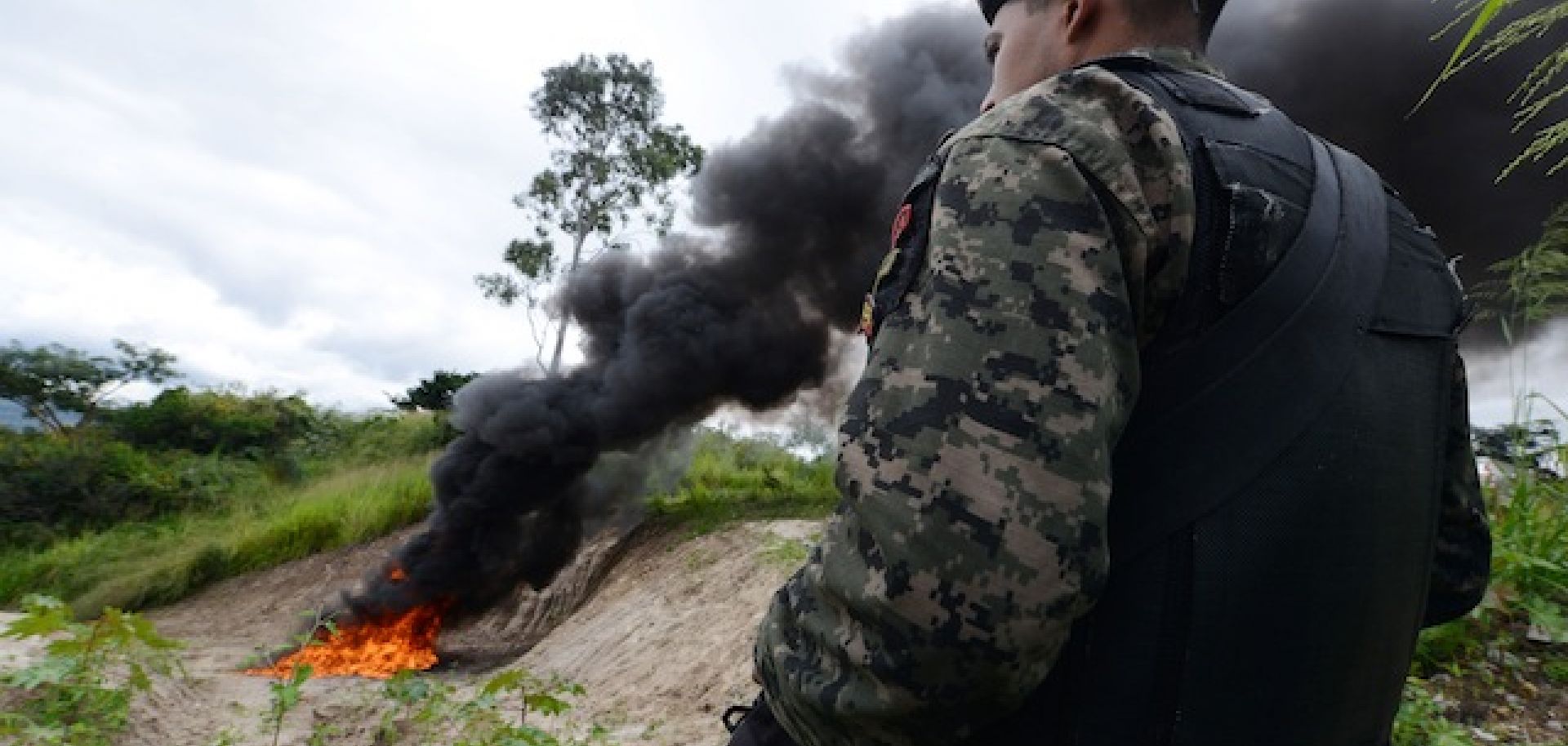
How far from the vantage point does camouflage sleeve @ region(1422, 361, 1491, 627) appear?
54.1 inches

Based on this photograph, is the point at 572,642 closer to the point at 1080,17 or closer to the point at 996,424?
the point at 1080,17

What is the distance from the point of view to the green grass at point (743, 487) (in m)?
9.80

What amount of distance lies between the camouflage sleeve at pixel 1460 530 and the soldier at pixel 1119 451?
12.1 inches

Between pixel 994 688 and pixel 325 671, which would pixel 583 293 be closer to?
pixel 325 671

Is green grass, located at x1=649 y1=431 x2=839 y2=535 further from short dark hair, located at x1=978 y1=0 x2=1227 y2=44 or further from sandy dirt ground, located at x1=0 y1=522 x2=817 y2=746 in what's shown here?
short dark hair, located at x1=978 y1=0 x2=1227 y2=44

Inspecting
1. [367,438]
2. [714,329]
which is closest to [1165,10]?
[714,329]

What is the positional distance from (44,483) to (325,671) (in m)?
9.31

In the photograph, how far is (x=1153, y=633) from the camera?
99 centimetres

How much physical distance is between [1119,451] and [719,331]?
31.3ft

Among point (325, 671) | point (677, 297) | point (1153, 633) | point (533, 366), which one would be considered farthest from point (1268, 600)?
point (533, 366)

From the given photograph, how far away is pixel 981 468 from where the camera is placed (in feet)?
3.01

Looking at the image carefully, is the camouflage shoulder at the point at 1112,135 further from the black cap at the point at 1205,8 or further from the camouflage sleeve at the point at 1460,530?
the camouflage sleeve at the point at 1460,530

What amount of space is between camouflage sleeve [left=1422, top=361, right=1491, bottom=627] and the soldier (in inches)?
12.1

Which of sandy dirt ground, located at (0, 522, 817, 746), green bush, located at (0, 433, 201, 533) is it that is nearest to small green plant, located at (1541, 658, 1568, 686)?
sandy dirt ground, located at (0, 522, 817, 746)
